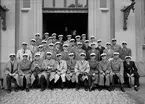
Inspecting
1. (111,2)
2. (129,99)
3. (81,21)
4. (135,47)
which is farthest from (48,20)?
(129,99)

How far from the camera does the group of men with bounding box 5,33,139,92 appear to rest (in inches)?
361

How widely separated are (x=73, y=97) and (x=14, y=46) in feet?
16.5

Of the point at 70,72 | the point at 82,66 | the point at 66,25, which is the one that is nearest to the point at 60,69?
the point at 70,72

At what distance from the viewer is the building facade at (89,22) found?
38.8 ft

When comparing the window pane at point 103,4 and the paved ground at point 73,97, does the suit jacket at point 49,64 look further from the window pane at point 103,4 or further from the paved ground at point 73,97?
the window pane at point 103,4

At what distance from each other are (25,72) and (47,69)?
87 cm

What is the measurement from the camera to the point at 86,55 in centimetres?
1030

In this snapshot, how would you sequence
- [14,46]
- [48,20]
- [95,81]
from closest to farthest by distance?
[95,81], [14,46], [48,20]

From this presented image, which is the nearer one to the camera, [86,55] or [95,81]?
[95,81]

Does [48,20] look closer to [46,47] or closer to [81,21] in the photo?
[81,21]

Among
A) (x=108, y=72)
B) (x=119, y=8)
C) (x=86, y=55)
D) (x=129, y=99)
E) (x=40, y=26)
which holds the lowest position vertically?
(x=129, y=99)

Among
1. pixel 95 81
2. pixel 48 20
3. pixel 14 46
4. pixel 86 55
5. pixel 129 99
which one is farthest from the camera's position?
pixel 48 20

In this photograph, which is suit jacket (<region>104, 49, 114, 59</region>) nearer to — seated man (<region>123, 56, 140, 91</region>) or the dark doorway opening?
seated man (<region>123, 56, 140, 91</region>)

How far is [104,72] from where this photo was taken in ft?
30.7
